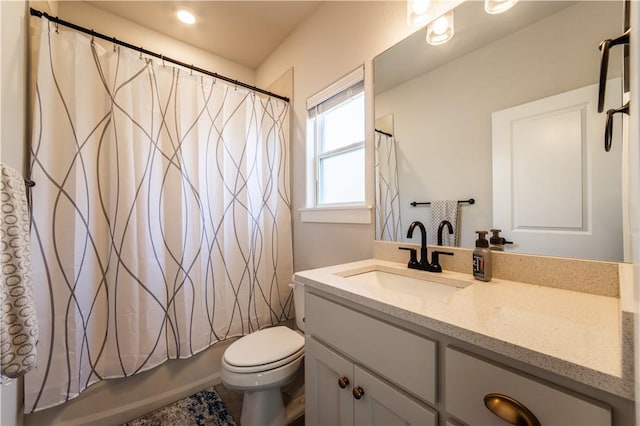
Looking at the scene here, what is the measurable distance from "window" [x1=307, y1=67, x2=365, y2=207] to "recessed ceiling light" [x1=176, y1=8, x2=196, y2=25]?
3.28 feet

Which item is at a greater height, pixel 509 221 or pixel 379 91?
pixel 379 91

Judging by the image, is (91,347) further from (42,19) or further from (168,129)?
(42,19)

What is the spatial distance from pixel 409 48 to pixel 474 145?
1.92 ft

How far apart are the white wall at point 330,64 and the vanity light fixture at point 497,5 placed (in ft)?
1.07

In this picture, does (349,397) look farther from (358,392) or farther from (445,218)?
(445,218)

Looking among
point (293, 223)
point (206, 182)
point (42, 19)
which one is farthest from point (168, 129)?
point (293, 223)

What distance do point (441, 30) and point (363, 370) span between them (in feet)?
4.58

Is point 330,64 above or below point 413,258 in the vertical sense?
above

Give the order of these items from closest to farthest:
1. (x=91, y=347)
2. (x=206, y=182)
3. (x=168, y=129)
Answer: (x=91, y=347) < (x=168, y=129) < (x=206, y=182)

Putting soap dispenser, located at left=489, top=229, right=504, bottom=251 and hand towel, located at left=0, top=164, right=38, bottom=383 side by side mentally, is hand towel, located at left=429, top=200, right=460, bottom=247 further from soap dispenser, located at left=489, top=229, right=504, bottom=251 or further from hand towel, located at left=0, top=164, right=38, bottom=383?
hand towel, located at left=0, top=164, right=38, bottom=383

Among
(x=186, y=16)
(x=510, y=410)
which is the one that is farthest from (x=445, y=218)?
(x=186, y=16)

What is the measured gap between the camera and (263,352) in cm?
127

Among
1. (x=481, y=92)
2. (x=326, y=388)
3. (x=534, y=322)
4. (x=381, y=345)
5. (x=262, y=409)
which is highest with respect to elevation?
(x=481, y=92)

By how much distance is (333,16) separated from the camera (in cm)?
154
